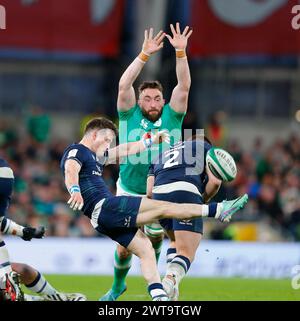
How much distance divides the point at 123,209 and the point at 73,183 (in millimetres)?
581

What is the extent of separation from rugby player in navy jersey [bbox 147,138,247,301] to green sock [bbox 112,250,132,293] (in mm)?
940

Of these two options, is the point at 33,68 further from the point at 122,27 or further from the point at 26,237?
the point at 26,237

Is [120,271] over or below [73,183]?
below

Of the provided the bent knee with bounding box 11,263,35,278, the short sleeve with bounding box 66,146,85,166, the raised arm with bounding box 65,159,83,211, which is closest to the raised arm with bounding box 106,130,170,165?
the short sleeve with bounding box 66,146,85,166

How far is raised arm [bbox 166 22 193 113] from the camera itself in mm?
12578

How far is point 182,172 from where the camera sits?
11445 mm

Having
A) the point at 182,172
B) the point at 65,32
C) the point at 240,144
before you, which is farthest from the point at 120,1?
the point at 182,172

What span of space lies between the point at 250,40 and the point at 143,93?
1210 centimetres

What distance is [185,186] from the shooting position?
11305mm

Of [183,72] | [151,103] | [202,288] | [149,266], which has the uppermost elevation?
[183,72]

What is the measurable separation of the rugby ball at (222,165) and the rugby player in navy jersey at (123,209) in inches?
25.3

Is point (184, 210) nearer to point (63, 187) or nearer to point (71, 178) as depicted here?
point (71, 178)

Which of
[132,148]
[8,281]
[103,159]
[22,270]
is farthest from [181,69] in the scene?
[8,281]
